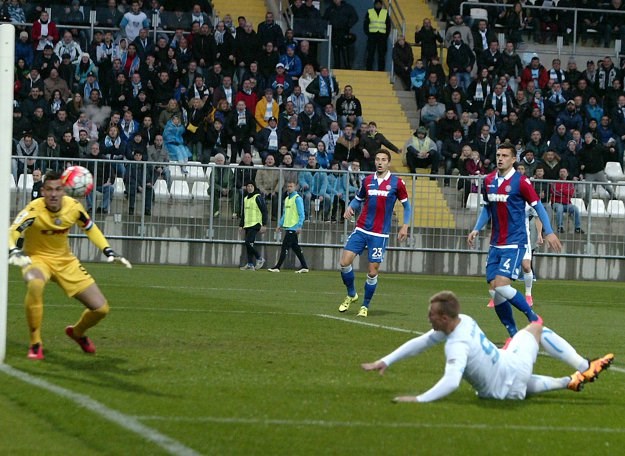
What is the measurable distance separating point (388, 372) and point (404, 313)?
272 inches

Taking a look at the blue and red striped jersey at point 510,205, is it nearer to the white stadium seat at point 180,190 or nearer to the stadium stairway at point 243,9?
the white stadium seat at point 180,190

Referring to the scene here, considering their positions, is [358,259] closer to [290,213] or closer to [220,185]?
[290,213]

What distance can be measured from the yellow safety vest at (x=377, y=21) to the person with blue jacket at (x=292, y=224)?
9127 mm

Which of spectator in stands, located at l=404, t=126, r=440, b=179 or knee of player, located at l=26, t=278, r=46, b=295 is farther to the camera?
spectator in stands, located at l=404, t=126, r=440, b=179

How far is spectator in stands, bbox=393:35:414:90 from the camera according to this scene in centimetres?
3625

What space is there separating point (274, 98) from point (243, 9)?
21.3ft

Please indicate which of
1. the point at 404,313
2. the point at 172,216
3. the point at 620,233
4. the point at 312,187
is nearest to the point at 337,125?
the point at 312,187

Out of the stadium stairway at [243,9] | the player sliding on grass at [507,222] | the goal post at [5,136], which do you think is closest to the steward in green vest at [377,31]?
the stadium stairway at [243,9]

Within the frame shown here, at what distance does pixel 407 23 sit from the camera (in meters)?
39.8

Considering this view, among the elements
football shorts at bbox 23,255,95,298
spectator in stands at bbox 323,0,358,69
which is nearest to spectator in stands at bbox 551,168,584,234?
spectator in stands at bbox 323,0,358,69

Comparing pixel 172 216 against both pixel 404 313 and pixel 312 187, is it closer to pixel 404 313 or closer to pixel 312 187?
pixel 312 187

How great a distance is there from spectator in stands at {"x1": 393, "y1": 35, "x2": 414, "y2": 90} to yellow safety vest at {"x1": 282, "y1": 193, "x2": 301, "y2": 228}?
29.4 ft

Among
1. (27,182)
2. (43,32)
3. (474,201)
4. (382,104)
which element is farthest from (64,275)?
(382,104)

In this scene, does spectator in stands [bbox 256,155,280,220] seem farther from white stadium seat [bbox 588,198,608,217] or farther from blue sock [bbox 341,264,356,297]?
blue sock [bbox 341,264,356,297]
